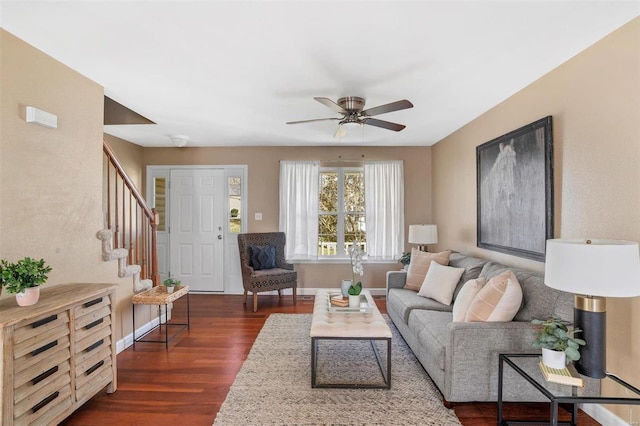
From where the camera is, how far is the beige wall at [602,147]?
6.17 feet

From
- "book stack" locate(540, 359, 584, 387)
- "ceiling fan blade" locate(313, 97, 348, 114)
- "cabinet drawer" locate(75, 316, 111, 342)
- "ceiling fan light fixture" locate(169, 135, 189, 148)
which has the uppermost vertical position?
"ceiling fan light fixture" locate(169, 135, 189, 148)

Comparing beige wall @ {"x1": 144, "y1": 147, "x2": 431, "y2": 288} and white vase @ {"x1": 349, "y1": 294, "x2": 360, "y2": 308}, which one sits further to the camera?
beige wall @ {"x1": 144, "y1": 147, "x2": 431, "y2": 288}

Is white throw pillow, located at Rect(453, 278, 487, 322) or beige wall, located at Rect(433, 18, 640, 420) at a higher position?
beige wall, located at Rect(433, 18, 640, 420)

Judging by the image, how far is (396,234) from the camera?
529 cm

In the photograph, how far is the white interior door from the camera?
538cm

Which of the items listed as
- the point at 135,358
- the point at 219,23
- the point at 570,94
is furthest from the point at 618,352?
the point at 135,358

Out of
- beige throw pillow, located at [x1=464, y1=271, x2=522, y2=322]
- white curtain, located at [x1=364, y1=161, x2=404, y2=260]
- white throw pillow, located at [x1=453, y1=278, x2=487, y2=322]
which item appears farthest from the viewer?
white curtain, located at [x1=364, y1=161, x2=404, y2=260]

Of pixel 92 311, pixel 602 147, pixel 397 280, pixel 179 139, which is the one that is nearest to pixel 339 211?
pixel 397 280

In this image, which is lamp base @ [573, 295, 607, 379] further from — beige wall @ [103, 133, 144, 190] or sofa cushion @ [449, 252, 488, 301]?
beige wall @ [103, 133, 144, 190]

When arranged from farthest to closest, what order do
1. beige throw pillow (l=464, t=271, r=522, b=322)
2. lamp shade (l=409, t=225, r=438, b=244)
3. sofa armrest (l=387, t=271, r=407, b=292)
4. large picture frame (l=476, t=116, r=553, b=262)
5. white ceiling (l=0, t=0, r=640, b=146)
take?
lamp shade (l=409, t=225, r=438, b=244), sofa armrest (l=387, t=271, r=407, b=292), large picture frame (l=476, t=116, r=553, b=262), beige throw pillow (l=464, t=271, r=522, b=322), white ceiling (l=0, t=0, r=640, b=146)

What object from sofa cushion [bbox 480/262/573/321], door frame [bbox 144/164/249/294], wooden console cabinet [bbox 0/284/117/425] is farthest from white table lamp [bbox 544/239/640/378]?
door frame [bbox 144/164/249/294]

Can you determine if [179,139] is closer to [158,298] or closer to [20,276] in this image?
[158,298]

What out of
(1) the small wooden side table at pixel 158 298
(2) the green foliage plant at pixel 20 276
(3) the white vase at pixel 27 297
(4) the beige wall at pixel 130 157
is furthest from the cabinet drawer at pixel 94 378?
(4) the beige wall at pixel 130 157

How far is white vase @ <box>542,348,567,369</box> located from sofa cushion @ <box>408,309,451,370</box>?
59 cm
